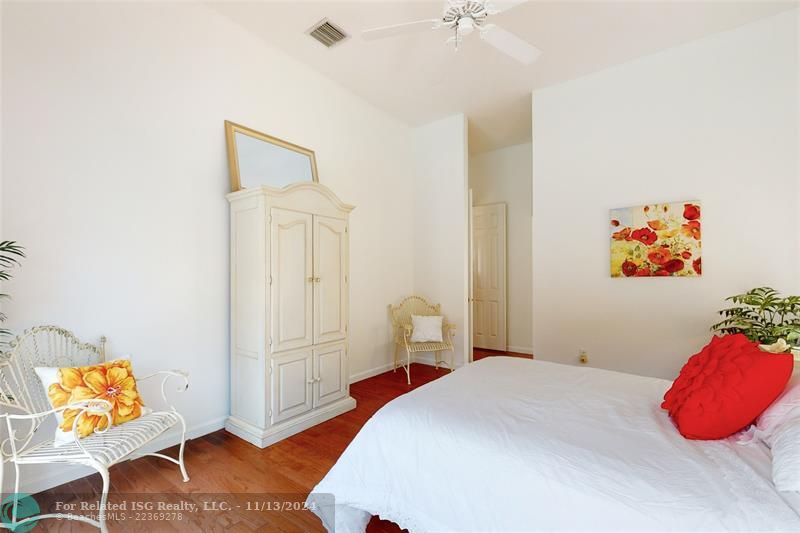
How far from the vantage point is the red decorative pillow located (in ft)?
4.13

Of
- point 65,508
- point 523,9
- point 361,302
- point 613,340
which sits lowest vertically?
point 65,508

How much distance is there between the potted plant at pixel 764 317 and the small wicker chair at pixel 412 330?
2.42 metres

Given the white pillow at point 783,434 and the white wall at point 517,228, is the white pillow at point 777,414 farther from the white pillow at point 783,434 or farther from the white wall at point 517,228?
the white wall at point 517,228

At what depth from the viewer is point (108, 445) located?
1677mm

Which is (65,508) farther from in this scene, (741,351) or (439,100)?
(439,100)

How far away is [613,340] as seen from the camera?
3.41 meters

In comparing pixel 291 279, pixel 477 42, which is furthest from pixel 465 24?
pixel 291 279

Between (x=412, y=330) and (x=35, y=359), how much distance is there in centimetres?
310

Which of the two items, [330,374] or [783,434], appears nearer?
[783,434]

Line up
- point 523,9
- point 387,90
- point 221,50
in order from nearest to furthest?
point 523,9 → point 221,50 → point 387,90

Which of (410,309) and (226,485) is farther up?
(410,309)

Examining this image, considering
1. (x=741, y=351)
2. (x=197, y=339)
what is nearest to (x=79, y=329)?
(x=197, y=339)

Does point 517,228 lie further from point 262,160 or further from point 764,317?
point 262,160

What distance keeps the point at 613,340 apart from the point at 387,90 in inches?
137
